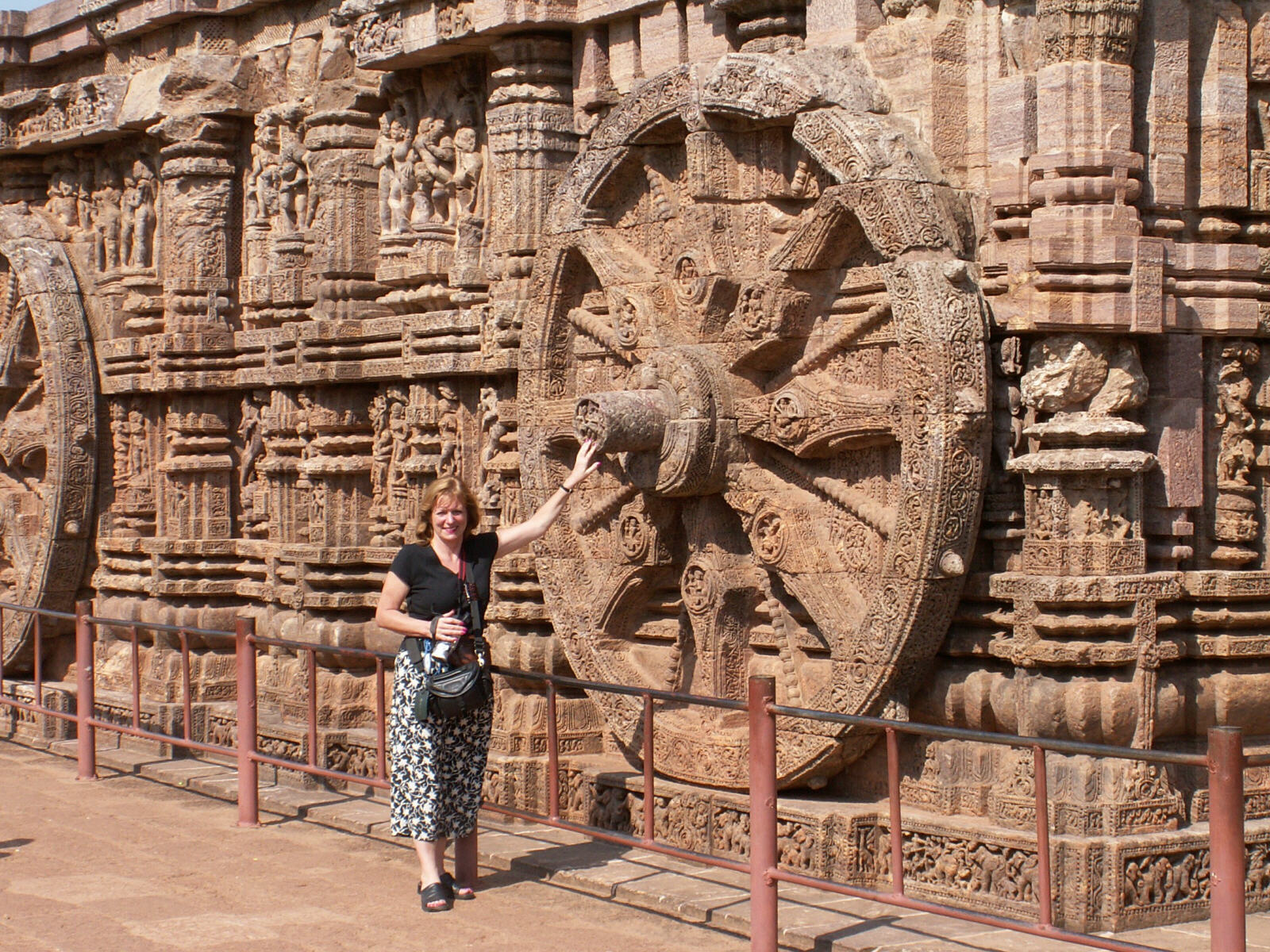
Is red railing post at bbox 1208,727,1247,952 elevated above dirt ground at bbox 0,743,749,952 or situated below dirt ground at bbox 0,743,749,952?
above

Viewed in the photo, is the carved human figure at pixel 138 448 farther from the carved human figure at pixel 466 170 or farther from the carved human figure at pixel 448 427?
the carved human figure at pixel 466 170

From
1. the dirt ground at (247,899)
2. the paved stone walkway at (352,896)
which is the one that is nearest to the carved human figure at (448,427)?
the paved stone walkway at (352,896)

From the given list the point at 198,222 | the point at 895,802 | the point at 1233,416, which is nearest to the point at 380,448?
the point at 198,222

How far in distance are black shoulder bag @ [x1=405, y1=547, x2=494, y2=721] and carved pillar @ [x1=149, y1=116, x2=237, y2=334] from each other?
5184mm

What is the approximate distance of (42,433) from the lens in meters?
12.5

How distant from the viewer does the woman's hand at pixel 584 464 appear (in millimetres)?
7082

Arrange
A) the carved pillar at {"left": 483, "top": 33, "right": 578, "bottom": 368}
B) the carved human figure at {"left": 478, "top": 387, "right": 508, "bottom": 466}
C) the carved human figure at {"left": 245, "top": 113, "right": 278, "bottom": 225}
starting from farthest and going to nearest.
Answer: the carved human figure at {"left": 245, "top": 113, "right": 278, "bottom": 225}, the carved human figure at {"left": 478, "top": 387, "right": 508, "bottom": 466}, the carved pillar at {"left": 483, "top": 33, "right": 578, "bottom": 368}

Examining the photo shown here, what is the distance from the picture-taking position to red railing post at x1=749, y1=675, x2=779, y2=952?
577 centimetres

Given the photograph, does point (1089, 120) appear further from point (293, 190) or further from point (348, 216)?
point (293, 190)

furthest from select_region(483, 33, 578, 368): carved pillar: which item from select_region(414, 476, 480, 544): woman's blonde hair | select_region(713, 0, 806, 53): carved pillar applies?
select_region(414, 476, 480, 544): woman's blonde hair

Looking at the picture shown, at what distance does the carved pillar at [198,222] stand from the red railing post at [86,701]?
2.46 m

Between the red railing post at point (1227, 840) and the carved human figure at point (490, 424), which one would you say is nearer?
the red railing post at point (1227, 840)

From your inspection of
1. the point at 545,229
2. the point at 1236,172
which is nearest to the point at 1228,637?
the point at 1236,172

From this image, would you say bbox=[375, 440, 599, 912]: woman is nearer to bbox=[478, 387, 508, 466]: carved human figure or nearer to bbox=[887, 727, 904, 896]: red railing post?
bbox=[887, 727, 904, 896]: red railing post
